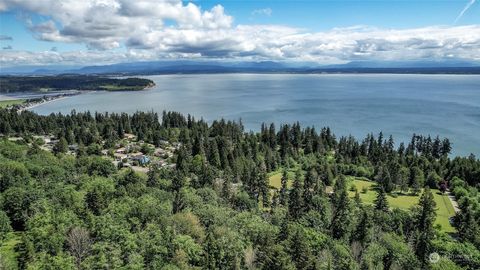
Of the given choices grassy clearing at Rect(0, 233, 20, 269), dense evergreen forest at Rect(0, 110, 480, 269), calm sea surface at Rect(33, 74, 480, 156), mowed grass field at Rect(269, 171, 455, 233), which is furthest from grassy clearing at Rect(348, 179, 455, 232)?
grassy clearing at Rect(0, 233, 20, 269)

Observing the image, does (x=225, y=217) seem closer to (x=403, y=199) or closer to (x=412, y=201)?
(x=412, y=201)

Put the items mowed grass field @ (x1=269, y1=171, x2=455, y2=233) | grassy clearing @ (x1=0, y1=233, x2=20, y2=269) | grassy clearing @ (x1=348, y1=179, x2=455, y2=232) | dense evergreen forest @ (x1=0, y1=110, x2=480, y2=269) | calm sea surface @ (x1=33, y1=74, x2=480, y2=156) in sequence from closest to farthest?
grassy clearing @ (x1=0, y1=233, x2=20, y2=269) → dense evergreen forest @ (x1=0, y1=110, x2=480, y2=269) → grassy clearing @ (x1=348, y1=179, x2=455, y2=232) → mowed grass field @ (x1=269, y1=171, x2=455, y2=233) → calm sea surface @ (x1=33, y1=74, x2=480, y2=156)

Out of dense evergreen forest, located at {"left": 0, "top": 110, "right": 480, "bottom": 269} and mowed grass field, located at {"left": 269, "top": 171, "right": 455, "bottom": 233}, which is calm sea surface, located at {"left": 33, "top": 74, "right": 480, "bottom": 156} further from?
dense evergreen forest, located at {"left": 0, "top": 110, "right": 480, "bottom": 269}

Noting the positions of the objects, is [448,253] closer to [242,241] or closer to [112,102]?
[242,241]

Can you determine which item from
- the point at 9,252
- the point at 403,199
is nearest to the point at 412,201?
the point at 403,199

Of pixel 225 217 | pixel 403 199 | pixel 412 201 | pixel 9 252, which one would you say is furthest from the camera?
pixel 403 199

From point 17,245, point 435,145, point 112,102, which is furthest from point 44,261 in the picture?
point 112,102

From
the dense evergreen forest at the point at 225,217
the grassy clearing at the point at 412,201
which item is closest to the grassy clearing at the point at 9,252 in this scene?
the dense evergreen forest at the point at 225,217
